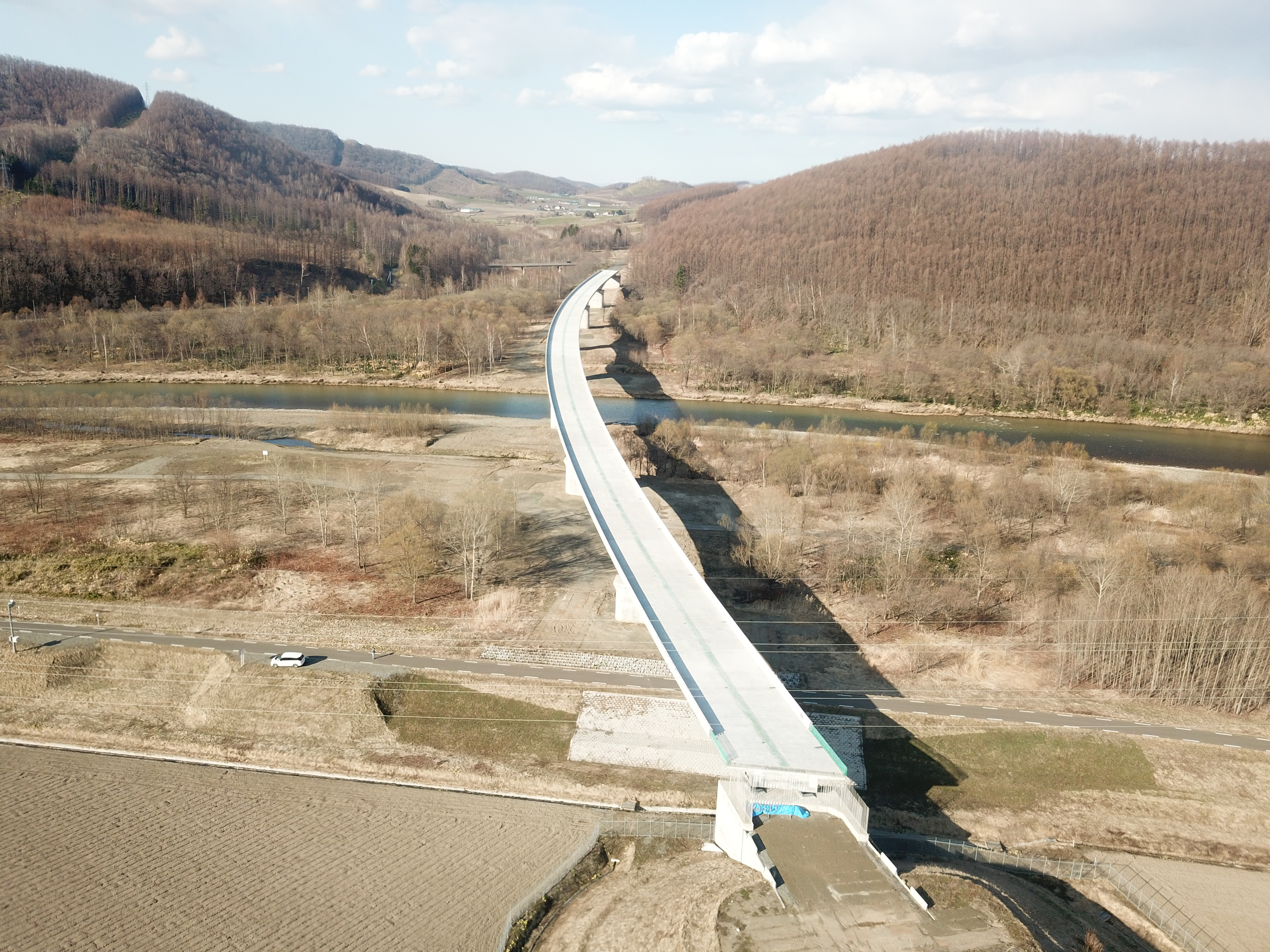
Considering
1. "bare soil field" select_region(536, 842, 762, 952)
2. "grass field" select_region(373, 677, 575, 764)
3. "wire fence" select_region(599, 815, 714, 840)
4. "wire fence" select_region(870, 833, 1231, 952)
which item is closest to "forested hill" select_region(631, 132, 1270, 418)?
"grass field" select_region(373, 677, 575, 764)

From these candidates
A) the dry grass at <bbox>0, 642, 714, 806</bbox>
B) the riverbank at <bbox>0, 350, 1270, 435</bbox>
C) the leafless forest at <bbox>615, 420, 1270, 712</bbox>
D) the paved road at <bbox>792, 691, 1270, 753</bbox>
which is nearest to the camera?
the dry grass at <bbox>0, 642, 714, 806</bbox>

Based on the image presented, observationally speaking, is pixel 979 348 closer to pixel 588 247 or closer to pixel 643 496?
pixel 643 496

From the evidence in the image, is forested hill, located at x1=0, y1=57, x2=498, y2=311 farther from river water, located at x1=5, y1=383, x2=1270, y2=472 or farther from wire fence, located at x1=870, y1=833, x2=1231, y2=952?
wire fence, located at x1=870, y1=833, x2=1231, y2=952

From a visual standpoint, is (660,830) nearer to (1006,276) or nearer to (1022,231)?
(1006,276)

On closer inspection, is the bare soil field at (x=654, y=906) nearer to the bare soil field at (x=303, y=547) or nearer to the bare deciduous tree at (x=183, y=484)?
the bare soil field at (x=303, y=547)

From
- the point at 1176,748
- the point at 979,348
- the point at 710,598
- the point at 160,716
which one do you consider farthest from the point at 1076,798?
the point at 979,348

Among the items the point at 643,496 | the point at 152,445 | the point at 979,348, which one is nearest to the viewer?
the point at 643,496
